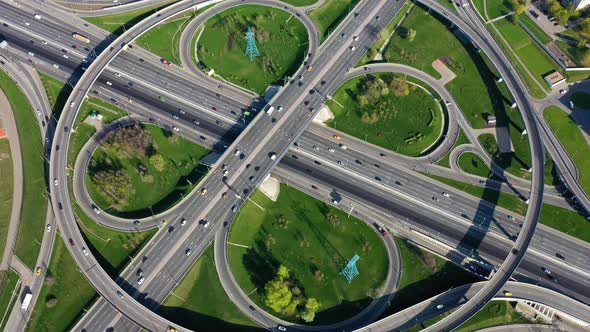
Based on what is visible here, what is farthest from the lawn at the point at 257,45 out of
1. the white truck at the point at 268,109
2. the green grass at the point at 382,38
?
the green grass at the point at 382,38

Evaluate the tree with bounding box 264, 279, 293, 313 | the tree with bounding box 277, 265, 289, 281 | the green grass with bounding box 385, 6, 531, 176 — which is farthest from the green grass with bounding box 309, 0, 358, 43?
the tree with bounding box 264, 279, 293, 313

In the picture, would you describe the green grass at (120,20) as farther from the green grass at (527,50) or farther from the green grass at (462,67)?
the green grass at (527,50)

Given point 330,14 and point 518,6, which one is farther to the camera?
point 330,14

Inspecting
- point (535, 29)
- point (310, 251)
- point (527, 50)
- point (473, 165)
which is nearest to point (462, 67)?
point (527, 50)

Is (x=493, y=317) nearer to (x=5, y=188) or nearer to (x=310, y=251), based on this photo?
(x=310, y=251)

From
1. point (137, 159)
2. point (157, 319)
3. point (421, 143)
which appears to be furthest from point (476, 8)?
point (157, 319)

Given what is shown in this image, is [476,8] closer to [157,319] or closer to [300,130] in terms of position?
[300,130]
